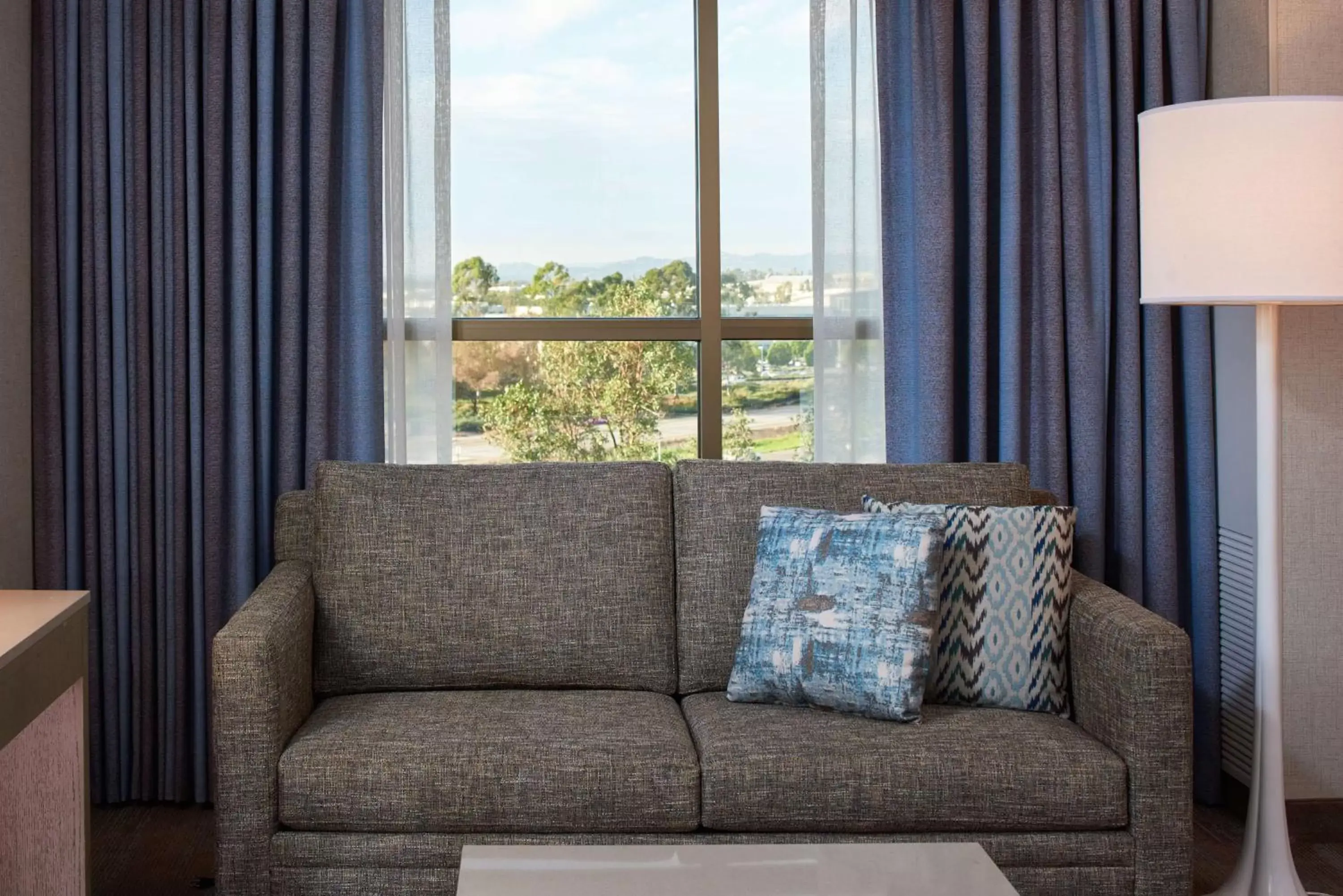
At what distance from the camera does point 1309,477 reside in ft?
10.00

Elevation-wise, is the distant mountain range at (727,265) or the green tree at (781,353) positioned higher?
the distant mountain range at (727,265)

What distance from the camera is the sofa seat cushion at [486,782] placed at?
2.28 metres

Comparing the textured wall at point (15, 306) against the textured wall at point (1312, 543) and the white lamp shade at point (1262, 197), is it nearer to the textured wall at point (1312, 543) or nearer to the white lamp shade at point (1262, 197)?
the white lamp shade at point (1262, 197)

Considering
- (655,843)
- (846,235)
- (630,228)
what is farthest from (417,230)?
(655,843)

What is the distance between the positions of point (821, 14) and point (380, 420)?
60.5 inches

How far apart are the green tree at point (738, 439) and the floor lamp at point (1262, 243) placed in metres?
1.22

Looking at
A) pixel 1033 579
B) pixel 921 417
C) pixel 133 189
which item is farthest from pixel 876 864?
pixel 133 189

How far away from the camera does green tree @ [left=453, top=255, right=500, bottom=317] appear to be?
11.4 feet

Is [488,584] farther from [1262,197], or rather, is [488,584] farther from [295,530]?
[1262,197]

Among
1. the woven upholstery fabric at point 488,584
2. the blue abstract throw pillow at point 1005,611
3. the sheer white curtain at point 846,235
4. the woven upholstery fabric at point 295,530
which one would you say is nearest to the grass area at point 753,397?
the sheer white curtain at point 846,235

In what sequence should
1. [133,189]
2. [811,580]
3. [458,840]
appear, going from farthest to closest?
[133,189]
[811,580]
[458,840]

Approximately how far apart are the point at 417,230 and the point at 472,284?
26 cm

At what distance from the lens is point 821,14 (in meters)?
3.35

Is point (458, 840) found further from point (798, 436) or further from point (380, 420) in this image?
point (798, 436)
